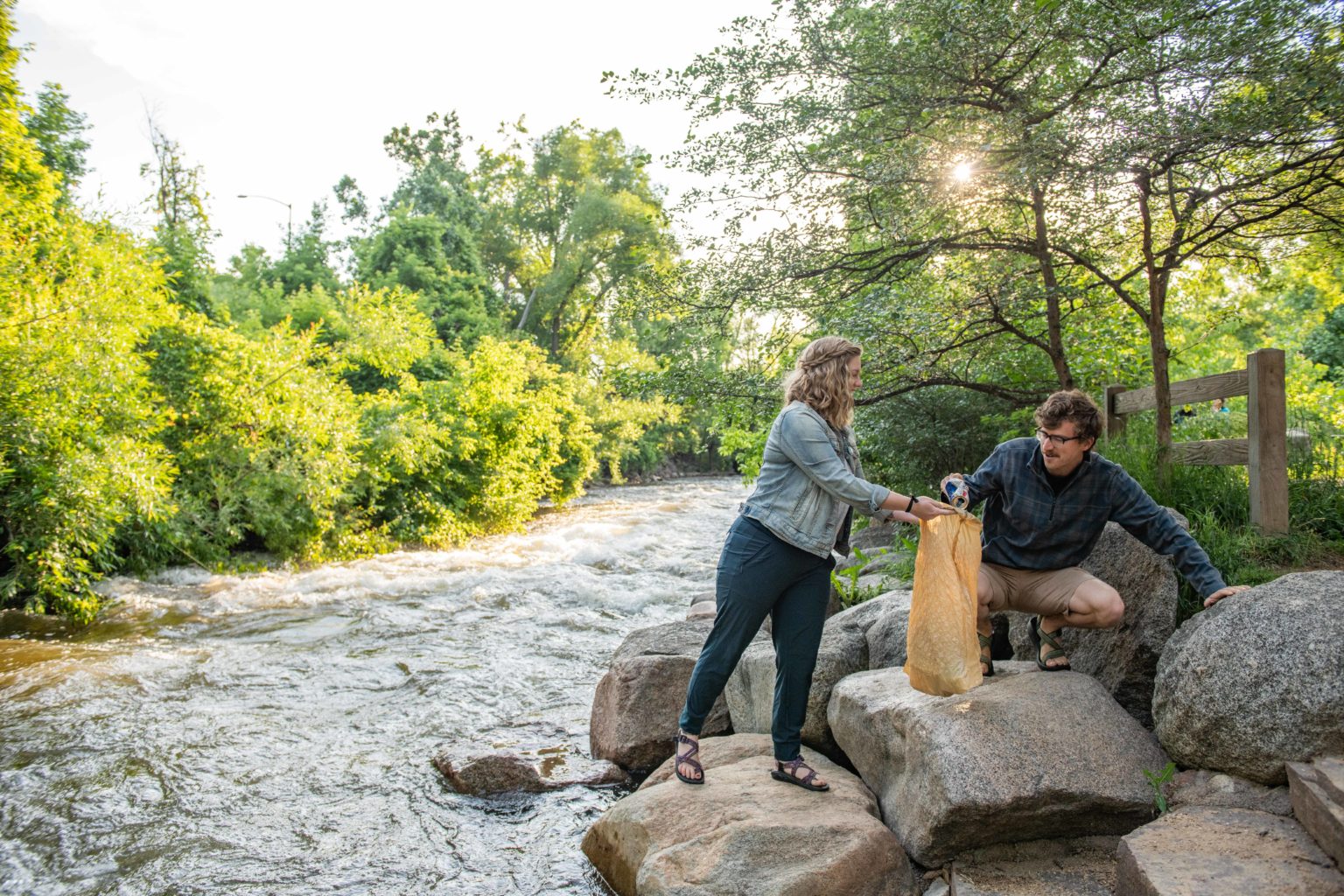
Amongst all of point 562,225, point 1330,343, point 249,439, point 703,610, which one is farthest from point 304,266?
point 1330,343

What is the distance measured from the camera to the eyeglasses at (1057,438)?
13.3ft

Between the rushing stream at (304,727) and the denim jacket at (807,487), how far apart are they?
6.65ft

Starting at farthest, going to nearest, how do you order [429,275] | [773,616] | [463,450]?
[429,275]
[463,450]
[773,616]

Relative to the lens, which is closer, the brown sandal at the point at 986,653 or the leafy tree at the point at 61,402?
the brown sandal at the point at 986,653

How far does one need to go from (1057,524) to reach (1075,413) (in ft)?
1.88

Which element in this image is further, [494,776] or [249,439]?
[249,439]

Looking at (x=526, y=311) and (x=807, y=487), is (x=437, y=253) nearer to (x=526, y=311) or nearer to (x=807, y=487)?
(x=526, y=311)

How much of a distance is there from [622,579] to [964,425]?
5505 mm

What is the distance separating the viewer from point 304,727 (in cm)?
654

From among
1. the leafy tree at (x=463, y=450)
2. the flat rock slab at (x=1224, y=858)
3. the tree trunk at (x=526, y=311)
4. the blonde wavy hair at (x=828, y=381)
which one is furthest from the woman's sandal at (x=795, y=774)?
the tree trunk at (x=526, y=311)

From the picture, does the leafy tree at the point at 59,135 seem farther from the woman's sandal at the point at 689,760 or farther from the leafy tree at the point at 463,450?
the woman's sandal at the point at 689,760

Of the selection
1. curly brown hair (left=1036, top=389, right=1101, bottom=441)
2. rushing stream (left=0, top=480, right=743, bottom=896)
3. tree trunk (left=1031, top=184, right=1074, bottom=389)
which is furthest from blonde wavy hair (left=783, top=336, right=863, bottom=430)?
tree trunk (left=1031, top=184, right=1074, bottom=389)

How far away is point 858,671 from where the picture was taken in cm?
529

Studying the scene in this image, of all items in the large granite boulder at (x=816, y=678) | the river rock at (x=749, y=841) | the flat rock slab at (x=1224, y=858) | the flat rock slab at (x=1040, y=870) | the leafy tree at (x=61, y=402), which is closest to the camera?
the flat rock slab at (x=1224, y=858)
